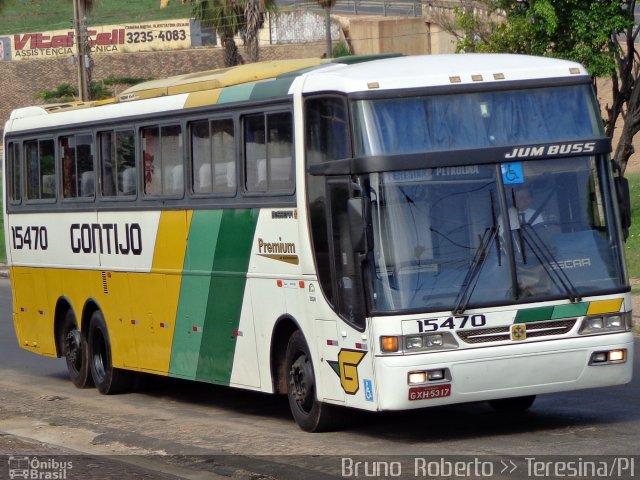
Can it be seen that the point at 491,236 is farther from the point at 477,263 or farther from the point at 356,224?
the point at 356,224

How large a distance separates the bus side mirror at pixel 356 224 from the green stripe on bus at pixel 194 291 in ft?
9.02

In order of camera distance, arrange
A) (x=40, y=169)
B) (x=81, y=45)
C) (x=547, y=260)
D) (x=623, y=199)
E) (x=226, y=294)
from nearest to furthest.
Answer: (x=547, y=260) < (x=623, y=199) < (x=226, y=294) < (x=40, y=169) < (x=81, y=45)

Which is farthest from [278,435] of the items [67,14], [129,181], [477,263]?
[67,14]

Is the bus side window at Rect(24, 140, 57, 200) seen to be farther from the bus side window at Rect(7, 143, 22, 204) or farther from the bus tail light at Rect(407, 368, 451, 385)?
the bus tail light at Rect(407, 368, 451, 385)

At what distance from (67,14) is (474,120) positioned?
87.9 meters

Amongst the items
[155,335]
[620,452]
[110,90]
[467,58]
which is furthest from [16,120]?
[110,90]

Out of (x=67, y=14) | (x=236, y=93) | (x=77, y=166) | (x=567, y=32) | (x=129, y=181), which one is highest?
(x=67, y=14)

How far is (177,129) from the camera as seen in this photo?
1321 centimetres

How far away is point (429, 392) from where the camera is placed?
984cm

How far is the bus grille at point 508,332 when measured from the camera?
9953 millimetres

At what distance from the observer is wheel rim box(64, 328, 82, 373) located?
629 inches

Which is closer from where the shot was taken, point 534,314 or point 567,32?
point 534,314

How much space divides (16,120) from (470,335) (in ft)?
30.4

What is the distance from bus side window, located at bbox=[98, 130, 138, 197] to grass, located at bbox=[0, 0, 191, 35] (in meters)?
72.4
